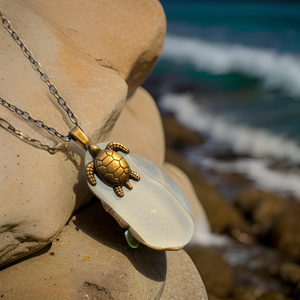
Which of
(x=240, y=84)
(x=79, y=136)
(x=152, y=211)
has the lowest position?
(x=240, y=84)

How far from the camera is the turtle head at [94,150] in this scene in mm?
1062

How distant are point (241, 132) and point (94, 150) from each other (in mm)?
3296

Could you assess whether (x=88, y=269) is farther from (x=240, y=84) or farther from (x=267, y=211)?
(x=240, y=84)

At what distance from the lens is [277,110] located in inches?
172

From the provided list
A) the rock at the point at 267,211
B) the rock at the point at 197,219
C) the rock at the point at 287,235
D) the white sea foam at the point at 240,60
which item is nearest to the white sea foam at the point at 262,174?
the rock at the point at 267,211

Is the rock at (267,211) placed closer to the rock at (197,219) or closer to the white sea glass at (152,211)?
the rock at (197,219)

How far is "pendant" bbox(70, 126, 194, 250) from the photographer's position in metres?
1.01

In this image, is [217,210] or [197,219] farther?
[217,210]

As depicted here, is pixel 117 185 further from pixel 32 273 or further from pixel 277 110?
pixel 277 110

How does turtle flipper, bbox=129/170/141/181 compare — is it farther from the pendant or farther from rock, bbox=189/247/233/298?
rock, bbox=189/247/233/298

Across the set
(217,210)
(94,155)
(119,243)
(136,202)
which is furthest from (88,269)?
(217,210)

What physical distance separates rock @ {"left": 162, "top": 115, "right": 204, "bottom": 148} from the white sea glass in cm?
277

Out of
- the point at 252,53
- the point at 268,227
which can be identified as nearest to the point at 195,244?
the point at 268,227

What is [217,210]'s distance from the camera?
2.53 metres
